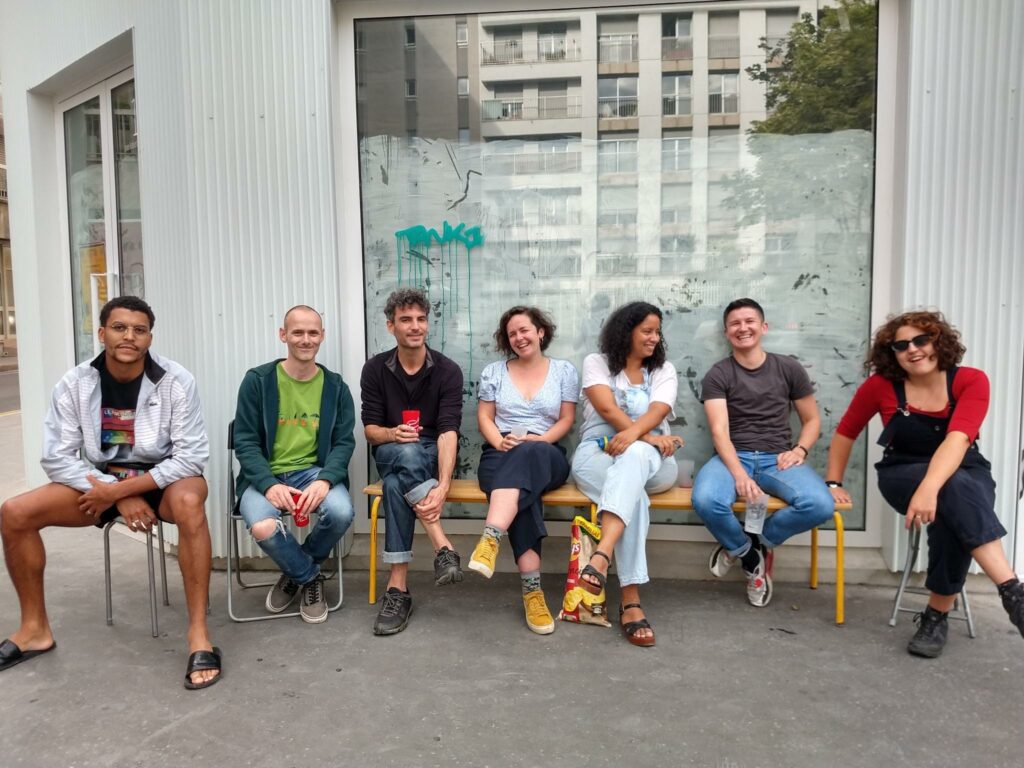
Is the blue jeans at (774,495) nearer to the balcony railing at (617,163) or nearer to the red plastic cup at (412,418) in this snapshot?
the red plastic cup at (412,418)

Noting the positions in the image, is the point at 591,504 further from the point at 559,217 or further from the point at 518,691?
the point at 559,217

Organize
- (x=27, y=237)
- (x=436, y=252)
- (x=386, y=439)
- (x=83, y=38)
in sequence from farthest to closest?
(x=27, y=237) < (x=83, y=38) < (x=436, y=252) < (x=386, y=439)

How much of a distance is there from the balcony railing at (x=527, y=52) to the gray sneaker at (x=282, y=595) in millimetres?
3031

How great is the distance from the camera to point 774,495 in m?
3.87

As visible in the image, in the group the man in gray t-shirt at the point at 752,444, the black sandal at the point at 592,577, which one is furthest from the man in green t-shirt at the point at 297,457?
the man in gray t-shirt at the point at 752,444

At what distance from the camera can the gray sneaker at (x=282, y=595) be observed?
A: 3971 millimetres

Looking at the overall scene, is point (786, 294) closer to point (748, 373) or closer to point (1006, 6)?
point (748, 373)

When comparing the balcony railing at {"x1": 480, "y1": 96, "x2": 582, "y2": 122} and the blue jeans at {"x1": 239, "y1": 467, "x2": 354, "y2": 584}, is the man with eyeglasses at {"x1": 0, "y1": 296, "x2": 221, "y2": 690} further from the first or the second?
the balcony railing at {"x1": 480, "y1": 96, "x2": 582, "y2": 122}

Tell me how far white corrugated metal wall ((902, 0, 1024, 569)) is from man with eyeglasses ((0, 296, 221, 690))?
3658mm

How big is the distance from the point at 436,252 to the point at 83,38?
288 centimetres

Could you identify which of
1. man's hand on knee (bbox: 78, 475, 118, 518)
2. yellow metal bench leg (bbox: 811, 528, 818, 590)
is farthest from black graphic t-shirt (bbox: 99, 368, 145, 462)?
yellow metal bench leg (bbox: 811, 528, 818, 590)

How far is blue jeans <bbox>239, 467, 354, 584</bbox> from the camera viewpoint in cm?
367

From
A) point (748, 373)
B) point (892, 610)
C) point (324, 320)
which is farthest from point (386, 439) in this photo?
point (892, 610)

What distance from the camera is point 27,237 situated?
19.6 feet
